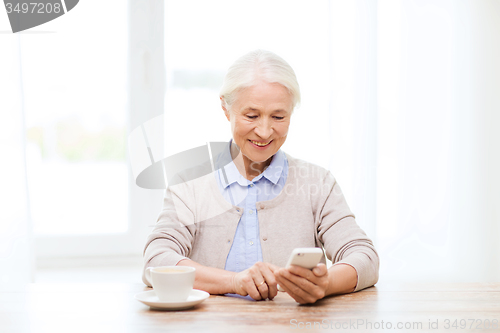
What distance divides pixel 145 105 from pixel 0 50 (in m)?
0.75

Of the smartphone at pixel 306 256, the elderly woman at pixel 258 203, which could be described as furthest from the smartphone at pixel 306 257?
the elderly woman at pixel 258 203

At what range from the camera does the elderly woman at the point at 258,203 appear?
57.9 inches

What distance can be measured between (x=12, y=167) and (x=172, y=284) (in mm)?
1648

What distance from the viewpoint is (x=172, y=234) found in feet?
4.60

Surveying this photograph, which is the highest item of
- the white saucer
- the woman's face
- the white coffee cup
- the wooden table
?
the woman's face

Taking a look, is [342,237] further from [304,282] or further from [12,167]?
[12,167]

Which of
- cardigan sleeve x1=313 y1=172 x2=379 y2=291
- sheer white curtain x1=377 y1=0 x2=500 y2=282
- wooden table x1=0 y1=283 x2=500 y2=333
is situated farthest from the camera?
sheer white curtain x1=377 y1=0 x2=500 y2=282

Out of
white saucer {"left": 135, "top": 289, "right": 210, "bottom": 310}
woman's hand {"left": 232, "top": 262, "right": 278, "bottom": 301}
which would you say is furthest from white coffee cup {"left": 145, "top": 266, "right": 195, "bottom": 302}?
woman's hand {"left": 232, "top": 262, "right": 278, "bottom": 301}

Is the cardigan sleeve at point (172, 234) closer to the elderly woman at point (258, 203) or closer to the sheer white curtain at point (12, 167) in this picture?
the elderly woman at point (258, 203)

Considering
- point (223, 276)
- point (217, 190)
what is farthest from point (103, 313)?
point (217, 190)

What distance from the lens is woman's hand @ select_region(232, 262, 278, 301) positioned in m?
1.12

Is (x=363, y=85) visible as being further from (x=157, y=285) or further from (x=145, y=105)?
(x=157, y=285)

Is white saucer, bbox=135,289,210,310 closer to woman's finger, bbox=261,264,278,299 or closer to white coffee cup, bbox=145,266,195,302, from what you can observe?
white coffee cup, bbox=145,266,195,302

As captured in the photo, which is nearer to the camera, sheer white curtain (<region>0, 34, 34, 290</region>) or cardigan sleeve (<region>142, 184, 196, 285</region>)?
cardigan sleeve (<region>142, 184, 196, 285</region>)
